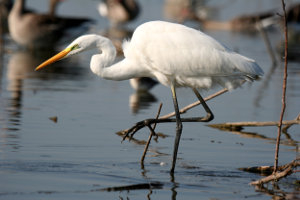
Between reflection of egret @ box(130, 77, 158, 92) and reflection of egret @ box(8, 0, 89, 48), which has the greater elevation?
reflection of egret @ box(8, 0, 89, 48)

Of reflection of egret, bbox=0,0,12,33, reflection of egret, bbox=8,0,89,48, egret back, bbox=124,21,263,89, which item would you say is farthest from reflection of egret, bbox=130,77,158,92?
reflection of egret, bbox=0,0,12,33

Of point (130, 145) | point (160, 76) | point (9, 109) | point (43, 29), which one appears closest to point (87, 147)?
point (130, 145)

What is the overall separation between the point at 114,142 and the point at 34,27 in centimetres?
1106

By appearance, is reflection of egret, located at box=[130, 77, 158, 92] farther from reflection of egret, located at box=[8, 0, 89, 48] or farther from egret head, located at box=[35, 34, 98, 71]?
reflection of egret, located at box=[8, 0, 89, 48]

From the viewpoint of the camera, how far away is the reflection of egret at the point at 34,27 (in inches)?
745

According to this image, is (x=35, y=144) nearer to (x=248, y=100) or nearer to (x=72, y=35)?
(x=248, y=100)

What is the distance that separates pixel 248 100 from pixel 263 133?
2.74 metres

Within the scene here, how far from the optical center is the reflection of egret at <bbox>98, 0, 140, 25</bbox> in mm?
26078

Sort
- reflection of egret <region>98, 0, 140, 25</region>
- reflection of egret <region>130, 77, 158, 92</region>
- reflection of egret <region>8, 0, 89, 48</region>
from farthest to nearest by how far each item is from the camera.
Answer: reflection of egret <region>98, 0, 140, 25</region> < reflection of egret <region>8, 0, 89, 48</region> < reflection of egret <region>130, 77, 158, 92</region>

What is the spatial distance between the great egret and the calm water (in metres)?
0.56

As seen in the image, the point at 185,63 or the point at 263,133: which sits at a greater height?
the point at 185,63

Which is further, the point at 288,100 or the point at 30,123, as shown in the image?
the point at 288,100

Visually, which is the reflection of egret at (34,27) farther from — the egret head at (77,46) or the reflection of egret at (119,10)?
the egret head at (77,46)

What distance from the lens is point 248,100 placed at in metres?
12.3
